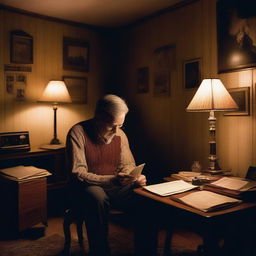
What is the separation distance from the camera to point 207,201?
154 centimetres

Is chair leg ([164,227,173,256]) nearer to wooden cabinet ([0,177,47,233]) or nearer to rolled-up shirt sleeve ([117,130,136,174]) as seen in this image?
rolled-up shirt sleeve ([117,130,136,174])

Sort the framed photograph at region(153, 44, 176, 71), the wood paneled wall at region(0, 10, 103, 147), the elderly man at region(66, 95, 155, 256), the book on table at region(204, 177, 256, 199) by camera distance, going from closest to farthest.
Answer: the book on table at region(204, 177, 256, 199) < the elderly man at region(66, 95, 155, 256) < the framed photograph at region(153, 44, 176, 71) < the wood paneled wall at region(0, 10, 103, 147)

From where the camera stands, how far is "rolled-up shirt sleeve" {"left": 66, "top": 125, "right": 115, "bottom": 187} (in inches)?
80.7

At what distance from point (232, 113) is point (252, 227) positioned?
3.72 feet

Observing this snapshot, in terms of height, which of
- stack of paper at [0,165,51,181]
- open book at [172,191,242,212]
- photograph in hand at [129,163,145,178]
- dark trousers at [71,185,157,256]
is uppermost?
photograph in hand at [129,163,145,178]

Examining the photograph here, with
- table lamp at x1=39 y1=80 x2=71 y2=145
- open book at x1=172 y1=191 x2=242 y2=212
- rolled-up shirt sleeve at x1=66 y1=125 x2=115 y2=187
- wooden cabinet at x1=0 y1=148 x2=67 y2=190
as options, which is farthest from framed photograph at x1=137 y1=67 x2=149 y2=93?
open book at x1=172 y1=191 x2=242 y2=212

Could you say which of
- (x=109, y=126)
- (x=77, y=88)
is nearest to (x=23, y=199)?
(x=109, y=126)

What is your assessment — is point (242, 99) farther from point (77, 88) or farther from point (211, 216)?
point (77, 88)

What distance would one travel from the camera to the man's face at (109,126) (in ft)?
7.36

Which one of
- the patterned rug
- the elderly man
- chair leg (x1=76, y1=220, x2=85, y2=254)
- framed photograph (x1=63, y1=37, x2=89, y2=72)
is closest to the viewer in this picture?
the elderly man

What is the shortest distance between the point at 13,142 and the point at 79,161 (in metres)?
1.17

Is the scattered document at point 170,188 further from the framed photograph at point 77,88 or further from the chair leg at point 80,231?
the framed photograph at point 77,88

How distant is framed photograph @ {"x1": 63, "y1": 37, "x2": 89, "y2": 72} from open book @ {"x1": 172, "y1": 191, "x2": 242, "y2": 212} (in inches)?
100

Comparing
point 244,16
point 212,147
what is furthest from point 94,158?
point 244,16
